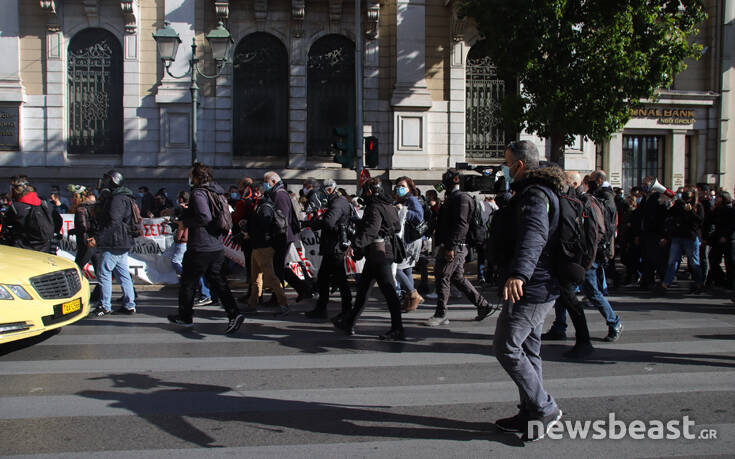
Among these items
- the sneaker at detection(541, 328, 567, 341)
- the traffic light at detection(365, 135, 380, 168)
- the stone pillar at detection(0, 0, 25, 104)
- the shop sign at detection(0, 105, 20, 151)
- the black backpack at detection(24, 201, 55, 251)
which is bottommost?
the sneaker at detection(541, 328, 567, 341)

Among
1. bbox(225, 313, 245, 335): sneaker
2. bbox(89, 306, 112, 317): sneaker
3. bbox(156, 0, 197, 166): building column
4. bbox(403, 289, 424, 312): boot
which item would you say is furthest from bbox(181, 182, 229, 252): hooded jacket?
bbox(156, 0, 197, 166): building column

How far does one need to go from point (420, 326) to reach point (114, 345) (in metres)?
3.62

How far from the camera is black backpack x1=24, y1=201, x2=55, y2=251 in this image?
8.87m

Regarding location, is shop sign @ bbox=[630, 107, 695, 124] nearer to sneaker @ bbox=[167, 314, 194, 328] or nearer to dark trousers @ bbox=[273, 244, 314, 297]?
dark trousers @ bbox=[273, 244, 314, 297]

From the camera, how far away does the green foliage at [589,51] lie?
14.1m

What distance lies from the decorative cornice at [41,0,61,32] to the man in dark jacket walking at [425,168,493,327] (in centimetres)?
1544

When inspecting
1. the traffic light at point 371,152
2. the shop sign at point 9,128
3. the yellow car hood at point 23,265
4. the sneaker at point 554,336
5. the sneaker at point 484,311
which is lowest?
the sneaker at point 554,336

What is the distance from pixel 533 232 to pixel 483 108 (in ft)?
55.6

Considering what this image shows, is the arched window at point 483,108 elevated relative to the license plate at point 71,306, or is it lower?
elevated

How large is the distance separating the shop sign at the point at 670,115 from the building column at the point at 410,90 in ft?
25.1

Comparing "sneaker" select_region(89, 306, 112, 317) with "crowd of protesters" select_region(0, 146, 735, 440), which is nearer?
"crowd of protesters" select_region(0, 146, 735, 440)

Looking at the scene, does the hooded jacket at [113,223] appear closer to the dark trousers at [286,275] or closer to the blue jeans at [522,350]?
the dark trousers at [286,275]

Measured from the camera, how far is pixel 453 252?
8.02 m

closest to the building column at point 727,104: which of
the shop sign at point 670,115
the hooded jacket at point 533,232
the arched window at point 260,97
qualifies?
the shop sign at point 670,115
